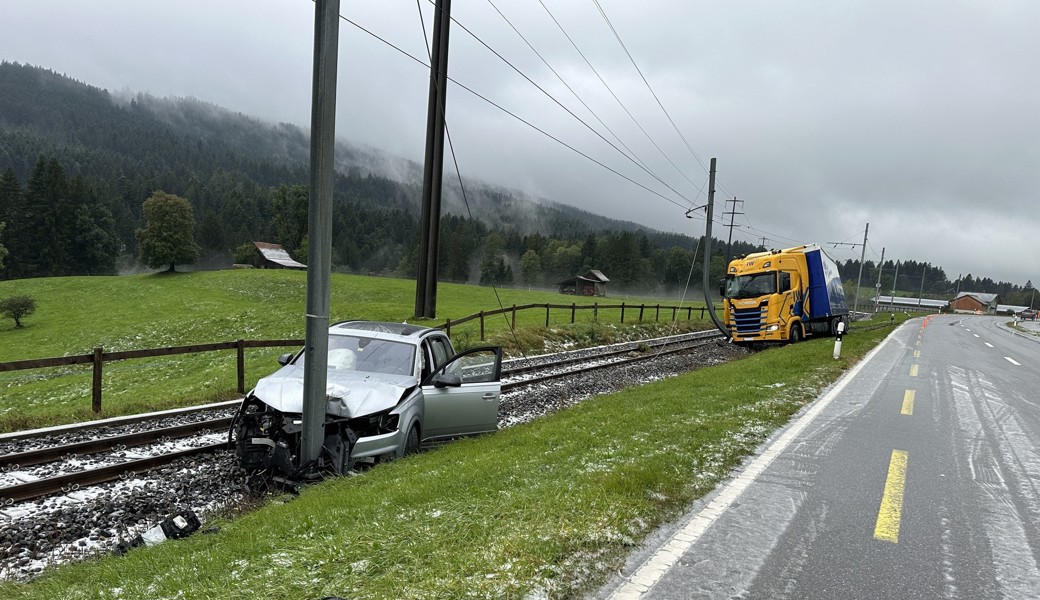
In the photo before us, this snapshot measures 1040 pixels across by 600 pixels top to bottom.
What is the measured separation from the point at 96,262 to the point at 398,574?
105200 mm

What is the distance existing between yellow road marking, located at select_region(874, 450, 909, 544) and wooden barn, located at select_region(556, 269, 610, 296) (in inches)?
3892

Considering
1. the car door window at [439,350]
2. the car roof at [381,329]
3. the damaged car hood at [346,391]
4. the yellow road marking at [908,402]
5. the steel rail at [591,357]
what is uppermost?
the car roof at [381,329]

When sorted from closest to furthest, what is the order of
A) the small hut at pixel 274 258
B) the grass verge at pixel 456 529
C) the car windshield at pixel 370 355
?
1. the grass verge at pixel 456 529
2. the car windshield at pixel 370 355
3. the small hut at pixel 274 258

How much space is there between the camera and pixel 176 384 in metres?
16.7

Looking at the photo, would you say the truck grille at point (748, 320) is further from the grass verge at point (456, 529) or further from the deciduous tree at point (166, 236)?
the deciduous tree at point (166, 236)

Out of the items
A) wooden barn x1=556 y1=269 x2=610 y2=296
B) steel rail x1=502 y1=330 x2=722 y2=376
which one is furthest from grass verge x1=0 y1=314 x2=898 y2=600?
wooden barn x1=556 y1=269 x2=610 y2=296

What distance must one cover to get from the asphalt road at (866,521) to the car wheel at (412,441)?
11.4 ft

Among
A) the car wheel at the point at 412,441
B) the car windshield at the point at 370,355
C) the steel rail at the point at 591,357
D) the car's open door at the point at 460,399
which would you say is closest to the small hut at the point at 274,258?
the steel rail at the point at 591,357

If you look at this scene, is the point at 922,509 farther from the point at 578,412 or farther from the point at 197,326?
the point at 197,326

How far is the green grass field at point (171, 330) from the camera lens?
49.4 feet

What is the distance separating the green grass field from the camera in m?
15.0

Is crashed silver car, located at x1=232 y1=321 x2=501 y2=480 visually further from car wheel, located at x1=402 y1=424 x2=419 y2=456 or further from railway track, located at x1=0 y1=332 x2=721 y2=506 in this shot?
railway track, located at x1=0 y1=332 x2=721 y2=506

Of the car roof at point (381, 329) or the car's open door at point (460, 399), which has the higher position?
the car roof at point (381, 329)

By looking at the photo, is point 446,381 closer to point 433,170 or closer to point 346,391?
point 346,391
